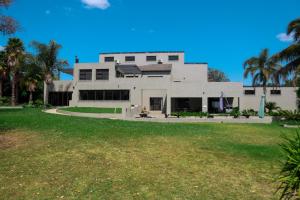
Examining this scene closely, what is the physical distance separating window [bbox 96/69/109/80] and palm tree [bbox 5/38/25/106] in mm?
13476

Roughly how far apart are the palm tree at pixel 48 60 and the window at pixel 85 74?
4144 millimetres

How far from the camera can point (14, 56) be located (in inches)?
1700

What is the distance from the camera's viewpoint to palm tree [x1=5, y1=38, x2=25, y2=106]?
43.3 m

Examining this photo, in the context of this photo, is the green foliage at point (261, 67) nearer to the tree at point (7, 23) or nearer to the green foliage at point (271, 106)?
the green foliage at point (271, 106)

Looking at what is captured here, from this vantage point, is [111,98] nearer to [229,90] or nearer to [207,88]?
[207,88]

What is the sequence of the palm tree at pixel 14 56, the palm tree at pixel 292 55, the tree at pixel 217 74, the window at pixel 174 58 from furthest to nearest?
1. the tree at pixel 217 74
2. the window at pixel 174 58
3. the palm tree at pixel 14 56
4. the palm tree at pixel 292 55

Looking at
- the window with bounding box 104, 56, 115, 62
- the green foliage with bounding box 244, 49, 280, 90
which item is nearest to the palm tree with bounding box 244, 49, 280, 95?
the green foliage with bounding box 244, 49, 280, 90

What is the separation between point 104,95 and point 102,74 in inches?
144

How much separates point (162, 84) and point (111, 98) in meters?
8.33

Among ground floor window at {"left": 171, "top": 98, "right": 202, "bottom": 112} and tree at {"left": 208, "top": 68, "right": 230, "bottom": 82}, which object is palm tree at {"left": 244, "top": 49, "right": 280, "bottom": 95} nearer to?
ground floor window at {"left": 171, "top": 98, "right": 202, "bottom": 112}

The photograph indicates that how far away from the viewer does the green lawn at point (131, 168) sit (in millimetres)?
6453

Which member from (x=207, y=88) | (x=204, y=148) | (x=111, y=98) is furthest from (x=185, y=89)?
(x=204, y=148)

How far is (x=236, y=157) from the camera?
1002cm

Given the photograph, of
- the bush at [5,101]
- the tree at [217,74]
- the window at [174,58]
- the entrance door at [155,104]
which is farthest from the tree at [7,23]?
the tree at [217,74]
